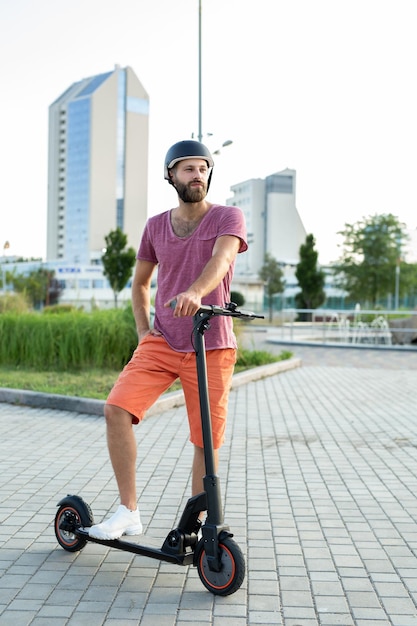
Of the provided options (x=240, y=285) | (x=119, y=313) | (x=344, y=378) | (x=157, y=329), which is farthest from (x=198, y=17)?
(x=240, y=285)

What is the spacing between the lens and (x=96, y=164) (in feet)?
450

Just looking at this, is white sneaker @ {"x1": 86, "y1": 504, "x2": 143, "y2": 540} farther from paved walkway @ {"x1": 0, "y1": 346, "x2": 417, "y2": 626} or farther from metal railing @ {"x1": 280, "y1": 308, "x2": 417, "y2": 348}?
metal railing @ {"x1": 280, "y1": 308, "x2": 417, "y2": 348}

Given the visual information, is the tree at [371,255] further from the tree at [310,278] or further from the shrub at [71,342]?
the shrub at [71,342]

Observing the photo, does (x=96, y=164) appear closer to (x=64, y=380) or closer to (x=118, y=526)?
(x=64, y=380)

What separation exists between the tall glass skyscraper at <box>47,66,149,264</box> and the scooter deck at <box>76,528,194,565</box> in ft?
420

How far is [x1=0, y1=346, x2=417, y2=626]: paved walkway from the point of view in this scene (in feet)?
9.96

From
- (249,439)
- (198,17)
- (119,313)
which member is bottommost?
(249,439)

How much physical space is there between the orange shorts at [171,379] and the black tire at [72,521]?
0.51m

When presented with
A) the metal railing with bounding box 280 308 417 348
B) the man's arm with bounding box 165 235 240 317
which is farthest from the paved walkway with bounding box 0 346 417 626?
the metal railing with bounding box 280 308 417 348

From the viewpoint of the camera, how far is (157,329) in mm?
3557

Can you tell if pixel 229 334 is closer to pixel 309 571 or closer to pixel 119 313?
pixel 309 571

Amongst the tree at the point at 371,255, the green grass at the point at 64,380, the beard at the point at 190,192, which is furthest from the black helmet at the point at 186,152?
the tree at the point at 371,255

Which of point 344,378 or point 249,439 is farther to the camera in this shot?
point 344,378

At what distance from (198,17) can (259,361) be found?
8920 mm
